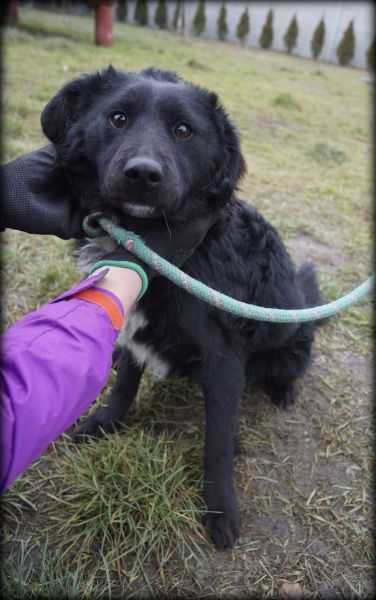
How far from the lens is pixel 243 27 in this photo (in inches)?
798

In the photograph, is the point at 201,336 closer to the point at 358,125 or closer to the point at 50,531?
the point at 50,531

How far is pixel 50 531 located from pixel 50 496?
13 centimetres

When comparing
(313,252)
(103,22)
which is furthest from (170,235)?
(103,22)

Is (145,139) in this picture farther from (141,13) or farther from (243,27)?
(141,13)

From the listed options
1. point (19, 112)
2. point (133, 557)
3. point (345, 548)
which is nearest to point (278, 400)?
point (345, 548)

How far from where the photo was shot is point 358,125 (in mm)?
8633

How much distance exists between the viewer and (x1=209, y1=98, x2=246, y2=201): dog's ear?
168 centimetres

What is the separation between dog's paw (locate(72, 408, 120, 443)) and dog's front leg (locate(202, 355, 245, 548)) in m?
0.46

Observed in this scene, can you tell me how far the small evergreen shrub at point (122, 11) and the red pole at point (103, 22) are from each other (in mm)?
10728

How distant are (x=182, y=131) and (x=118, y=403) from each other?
3.64ft

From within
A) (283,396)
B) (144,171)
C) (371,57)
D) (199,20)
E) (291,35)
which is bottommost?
(371,57)

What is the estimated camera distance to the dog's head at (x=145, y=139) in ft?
4.91

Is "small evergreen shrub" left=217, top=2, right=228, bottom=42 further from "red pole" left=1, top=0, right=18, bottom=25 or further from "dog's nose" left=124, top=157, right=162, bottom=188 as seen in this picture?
"dog's nose" left=124, top=157, right=162, bottom=188

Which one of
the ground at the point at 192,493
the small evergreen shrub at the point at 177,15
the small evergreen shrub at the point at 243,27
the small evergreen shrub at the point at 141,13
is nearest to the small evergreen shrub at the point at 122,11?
the small evergreen shrub at the point at 141,13
